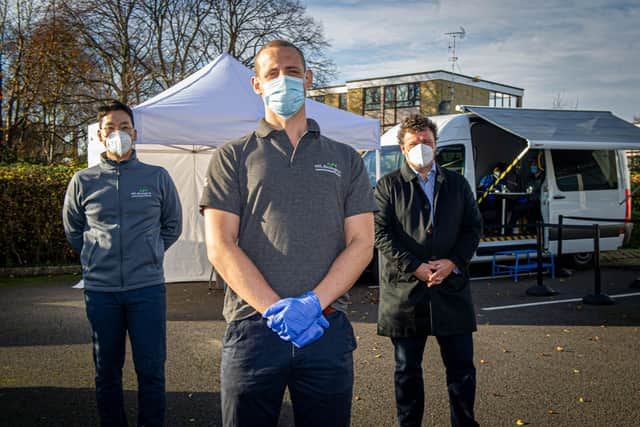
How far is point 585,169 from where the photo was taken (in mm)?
10719

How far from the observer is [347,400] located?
2.08 m

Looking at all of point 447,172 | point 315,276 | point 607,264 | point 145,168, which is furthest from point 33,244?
point 607,264

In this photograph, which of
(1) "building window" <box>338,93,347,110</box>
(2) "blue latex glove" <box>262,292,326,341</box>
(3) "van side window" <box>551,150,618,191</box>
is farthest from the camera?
(1) "building window" <box>338,93,347,110</box>

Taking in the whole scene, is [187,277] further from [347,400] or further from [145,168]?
[347,400]

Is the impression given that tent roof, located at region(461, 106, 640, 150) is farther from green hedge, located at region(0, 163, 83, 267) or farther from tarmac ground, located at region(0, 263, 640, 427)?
green hedge, located at region(0, 163, 83, 267)

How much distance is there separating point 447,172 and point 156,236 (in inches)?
75.7

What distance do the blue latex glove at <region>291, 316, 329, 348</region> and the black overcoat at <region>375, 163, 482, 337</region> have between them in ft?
5.01

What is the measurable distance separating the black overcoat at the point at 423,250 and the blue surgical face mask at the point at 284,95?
5.28 ft

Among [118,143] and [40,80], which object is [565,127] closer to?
[118,143]

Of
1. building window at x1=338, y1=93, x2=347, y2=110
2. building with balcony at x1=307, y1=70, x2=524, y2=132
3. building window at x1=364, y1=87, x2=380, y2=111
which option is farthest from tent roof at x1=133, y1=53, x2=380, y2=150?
building window at x1=338, y1=93, x2=347, y2=110

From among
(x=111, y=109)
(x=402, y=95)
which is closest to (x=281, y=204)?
(x=111, y=109)

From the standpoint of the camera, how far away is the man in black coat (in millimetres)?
3371

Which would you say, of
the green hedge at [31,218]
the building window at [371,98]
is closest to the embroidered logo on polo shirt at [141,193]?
the green hedge at [31,218]

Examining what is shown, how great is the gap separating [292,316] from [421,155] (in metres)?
2.01
